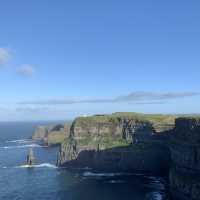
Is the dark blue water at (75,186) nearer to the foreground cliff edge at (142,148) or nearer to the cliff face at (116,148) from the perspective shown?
the foreground cliff edge at (142,148)

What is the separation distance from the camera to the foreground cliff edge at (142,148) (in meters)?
121

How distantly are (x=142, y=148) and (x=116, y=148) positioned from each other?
39.2 feet

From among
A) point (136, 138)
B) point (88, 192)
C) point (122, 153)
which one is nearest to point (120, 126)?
point (136, 138)

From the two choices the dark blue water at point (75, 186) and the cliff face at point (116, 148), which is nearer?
the dark blue water at point (75, 186)

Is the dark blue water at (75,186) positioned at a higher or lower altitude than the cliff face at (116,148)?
lower

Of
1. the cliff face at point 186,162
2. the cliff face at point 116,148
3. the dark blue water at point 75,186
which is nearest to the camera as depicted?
the cliff face at point 186,162

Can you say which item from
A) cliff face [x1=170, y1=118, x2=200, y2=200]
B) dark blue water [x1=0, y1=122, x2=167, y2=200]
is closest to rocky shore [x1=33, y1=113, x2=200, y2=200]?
cliff face [x1=170, y1=118, x2=200, y2=200]

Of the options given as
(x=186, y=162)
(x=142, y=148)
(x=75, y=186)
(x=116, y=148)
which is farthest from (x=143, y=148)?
(x=186, y=162)

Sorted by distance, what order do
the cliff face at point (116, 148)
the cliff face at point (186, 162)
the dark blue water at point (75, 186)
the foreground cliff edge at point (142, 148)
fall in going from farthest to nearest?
1. the cliff face at point (116, 148)
2. the dark blue water at point (75, 186)
3. the foreground cliff edge at point (142, 148)
4. the cliff face at point (186, 162)

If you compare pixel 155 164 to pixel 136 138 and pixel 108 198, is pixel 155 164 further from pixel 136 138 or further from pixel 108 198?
pixel 108 198

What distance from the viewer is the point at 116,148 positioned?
174125 mm

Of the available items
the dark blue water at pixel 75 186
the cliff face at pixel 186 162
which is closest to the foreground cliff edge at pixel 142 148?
the cliff face at pixel 186 162

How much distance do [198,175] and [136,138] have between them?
6933 cm

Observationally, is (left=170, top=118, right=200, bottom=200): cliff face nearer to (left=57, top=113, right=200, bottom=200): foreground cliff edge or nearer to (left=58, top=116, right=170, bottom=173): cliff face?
(left=57, top=113, right=200, bottom=200): foreground cliff edge
